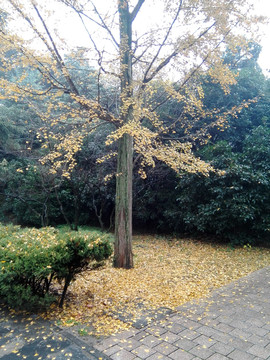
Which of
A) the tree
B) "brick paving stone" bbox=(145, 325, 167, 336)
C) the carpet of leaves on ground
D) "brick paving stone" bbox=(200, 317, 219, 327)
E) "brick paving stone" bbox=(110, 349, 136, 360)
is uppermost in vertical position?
the tree

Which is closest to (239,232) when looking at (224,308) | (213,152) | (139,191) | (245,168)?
(245,168)

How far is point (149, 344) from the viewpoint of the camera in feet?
8.97

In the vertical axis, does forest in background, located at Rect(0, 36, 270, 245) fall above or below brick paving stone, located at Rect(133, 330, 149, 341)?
above

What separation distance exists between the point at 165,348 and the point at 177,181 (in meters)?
7.46

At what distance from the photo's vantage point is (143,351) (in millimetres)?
2609

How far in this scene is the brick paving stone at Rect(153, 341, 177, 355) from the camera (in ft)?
8.54

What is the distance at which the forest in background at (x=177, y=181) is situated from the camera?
801cm

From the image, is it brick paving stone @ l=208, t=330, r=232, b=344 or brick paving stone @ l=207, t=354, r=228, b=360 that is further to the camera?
brick paving stone @ l=208, t=330, r=232, b=344

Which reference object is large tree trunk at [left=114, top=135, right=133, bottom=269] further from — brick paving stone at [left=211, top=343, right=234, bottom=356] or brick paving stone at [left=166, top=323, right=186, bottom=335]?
brick paving stone at [left=211, top=343, right=234, bottom=356]

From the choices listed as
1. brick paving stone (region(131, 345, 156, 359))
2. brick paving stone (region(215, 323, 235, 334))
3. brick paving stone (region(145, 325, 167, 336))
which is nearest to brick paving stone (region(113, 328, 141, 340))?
brick paving stone (region(145, 325, 167, 336))

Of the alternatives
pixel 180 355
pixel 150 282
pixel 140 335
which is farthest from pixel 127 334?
pixel 150 282

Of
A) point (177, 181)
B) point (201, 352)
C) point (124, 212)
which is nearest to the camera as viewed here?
point (201, 352)

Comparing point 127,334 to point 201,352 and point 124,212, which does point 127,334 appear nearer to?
point 201,352

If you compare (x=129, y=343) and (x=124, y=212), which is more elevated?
(x=124, y=212)
